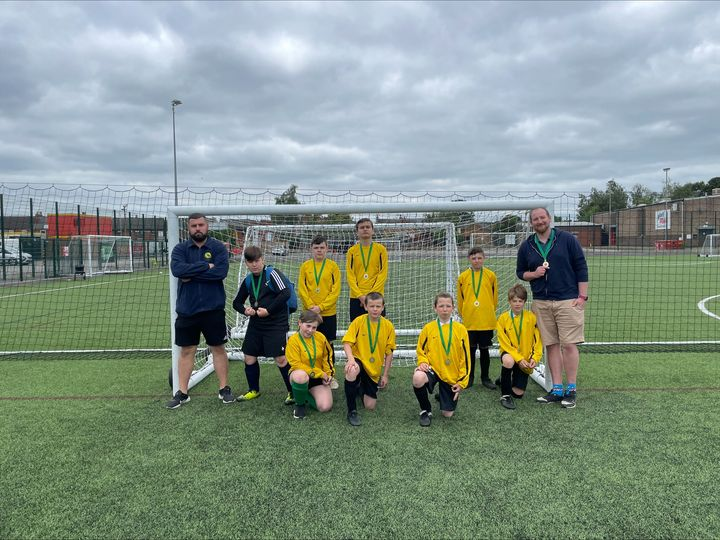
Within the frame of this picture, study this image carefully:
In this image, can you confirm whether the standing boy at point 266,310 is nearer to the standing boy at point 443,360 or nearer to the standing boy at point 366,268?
the standing boy at point 366,268

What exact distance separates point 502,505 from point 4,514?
114 inches

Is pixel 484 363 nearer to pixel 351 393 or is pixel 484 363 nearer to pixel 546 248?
pixel 546 248

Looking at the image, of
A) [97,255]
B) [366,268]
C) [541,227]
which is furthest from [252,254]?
[97,255]

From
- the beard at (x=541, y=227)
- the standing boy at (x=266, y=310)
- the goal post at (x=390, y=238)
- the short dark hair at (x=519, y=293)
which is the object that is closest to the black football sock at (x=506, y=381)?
the short dark hair at (x=519, y=293)

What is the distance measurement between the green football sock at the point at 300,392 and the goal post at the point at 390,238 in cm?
131

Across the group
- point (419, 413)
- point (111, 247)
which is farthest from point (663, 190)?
point (419, 413)

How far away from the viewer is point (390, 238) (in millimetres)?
7551

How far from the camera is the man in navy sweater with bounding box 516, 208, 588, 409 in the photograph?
412cm

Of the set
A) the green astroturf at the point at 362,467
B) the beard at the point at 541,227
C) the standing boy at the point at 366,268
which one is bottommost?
the green astroturf at the point at 362,467

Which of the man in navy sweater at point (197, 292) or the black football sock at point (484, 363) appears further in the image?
the black football sock at point (484, 363)

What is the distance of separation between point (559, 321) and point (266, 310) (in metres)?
2.78

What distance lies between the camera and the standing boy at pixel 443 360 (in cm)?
380

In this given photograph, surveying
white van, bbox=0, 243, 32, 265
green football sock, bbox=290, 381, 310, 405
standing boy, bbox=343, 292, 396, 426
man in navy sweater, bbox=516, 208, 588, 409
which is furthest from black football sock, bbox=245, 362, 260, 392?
white van, bbox=0, 243, 32, 265

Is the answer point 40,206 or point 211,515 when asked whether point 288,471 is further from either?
point 40,206
